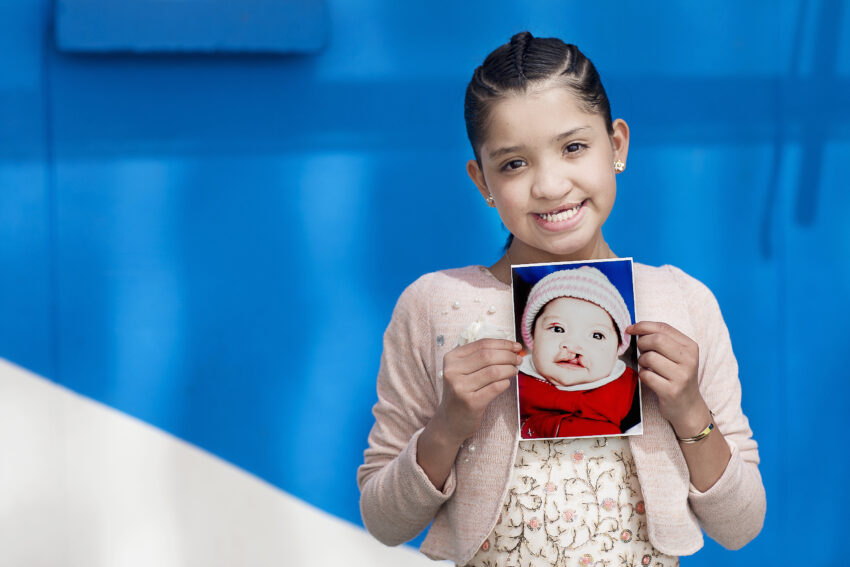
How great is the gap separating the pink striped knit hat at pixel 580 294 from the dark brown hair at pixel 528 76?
0.21 m

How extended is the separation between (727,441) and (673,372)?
0.52 feet

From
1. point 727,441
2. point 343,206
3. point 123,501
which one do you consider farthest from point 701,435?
point 123,501

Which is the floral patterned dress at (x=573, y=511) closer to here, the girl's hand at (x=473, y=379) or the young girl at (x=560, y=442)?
the young girl at (x=560, y=442)

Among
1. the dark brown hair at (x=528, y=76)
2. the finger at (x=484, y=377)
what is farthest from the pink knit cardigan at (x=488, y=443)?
the dark brown hair at (x=528, y=76)

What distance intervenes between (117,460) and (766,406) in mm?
1449

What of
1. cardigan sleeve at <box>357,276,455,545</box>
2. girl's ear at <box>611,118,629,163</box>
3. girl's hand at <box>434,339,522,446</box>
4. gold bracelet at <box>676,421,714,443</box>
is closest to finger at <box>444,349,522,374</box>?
girl's hand at <box>434,339,522,446</box>

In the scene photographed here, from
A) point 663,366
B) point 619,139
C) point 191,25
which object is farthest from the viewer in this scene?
point 191,25

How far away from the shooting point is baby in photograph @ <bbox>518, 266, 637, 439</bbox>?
125 cm

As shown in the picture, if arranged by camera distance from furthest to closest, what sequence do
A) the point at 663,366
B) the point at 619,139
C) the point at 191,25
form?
the point at 191,25 → the point at 619,139 → the point at 663,366

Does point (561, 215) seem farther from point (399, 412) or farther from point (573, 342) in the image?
point (399, 412)

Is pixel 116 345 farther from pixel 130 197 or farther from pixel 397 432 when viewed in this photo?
pixel 397 432

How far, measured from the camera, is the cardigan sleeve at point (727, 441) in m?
1.27

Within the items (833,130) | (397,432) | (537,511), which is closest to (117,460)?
(397,432)

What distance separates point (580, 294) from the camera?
4.16ft
